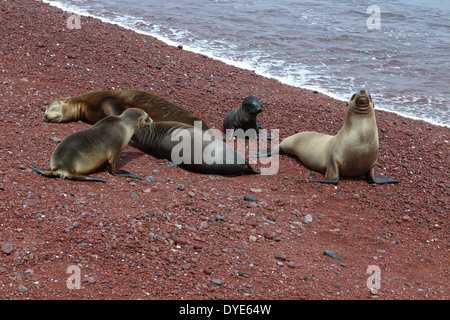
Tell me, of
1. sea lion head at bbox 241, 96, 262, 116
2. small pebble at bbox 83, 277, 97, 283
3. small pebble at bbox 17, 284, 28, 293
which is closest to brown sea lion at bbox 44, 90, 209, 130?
sea lion head at bbox 241, 96, 262, 116

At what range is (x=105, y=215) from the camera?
4.19 meters

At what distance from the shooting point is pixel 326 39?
41.5 feet

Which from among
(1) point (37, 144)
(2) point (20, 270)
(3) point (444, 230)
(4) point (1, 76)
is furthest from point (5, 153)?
(3) point (444, 230)

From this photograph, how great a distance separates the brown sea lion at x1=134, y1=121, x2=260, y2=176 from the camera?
562 cm

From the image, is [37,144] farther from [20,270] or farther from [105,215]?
[20,270]

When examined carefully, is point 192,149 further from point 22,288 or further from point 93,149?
point 22,288

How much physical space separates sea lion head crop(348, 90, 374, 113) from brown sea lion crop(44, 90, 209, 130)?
1.85 m

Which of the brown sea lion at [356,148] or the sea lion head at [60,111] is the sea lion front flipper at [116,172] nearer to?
the sea lion head at [60,111]

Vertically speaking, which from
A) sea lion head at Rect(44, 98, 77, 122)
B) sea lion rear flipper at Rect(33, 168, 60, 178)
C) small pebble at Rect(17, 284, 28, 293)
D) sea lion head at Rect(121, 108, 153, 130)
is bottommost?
small pebble at Rect(17, 284, 28, 293)

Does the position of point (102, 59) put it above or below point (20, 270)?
above

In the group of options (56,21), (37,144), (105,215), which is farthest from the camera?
(56,21)

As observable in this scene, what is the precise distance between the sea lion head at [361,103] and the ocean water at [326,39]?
3.06 metres

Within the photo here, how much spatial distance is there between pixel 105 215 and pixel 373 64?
27.8ft

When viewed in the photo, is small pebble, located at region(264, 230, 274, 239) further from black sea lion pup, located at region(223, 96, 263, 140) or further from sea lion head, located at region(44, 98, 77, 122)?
sea lion head, located at region(44, 98, 77, 122)
